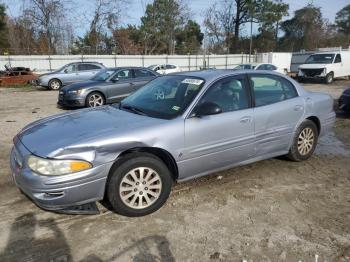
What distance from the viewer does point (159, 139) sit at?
149 inches

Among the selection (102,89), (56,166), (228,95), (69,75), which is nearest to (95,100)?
(102,89)

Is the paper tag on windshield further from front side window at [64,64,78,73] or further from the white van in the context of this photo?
the white van

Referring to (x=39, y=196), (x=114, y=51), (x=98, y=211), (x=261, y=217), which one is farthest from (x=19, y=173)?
(x=114, y=51)

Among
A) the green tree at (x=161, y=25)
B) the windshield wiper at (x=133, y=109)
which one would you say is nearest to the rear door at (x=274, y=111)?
the windshield wiper at (x=133, y=109)

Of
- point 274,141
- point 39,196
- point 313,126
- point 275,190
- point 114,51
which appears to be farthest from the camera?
point 114,51

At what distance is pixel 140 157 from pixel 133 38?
159 feet

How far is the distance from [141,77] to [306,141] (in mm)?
7955

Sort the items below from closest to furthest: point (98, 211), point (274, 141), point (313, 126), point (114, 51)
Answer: point (98, 211)
point (274, 141)
point (313, 126)
point (114, 51)

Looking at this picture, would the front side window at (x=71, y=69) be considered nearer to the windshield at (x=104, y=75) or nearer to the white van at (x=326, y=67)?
the windshield at (x=104, y=75)

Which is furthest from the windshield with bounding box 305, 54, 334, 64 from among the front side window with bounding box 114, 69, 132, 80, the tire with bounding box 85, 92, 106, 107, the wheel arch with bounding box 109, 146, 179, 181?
the wheel arch with bounding box 109, 146, 179, 181

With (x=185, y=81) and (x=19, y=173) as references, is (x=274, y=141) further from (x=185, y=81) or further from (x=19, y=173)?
(x=19, y=173)

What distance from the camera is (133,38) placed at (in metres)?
50.0

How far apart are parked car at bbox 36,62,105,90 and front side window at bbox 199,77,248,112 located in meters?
15.5

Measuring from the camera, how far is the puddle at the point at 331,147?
609 centimetres
